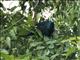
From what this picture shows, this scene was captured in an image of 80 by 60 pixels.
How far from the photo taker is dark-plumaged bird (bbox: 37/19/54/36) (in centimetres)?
129

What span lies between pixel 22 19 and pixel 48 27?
0.33 meters

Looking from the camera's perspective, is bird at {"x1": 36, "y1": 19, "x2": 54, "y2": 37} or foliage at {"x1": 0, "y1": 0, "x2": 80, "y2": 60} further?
bird at {"x1": 36, "y1": 19, "x2": 54, "y2": 37}

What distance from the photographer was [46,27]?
1365 mm

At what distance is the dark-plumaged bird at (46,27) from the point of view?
4.24ft

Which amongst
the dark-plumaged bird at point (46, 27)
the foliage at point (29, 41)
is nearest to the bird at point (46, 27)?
the dark-plumaged bird at point (46, 27)

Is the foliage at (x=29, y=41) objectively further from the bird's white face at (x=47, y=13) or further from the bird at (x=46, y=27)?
the bird's white face at (x=47, y=13)

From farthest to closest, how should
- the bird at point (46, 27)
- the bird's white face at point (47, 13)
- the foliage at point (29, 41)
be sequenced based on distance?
the bird's white face at point (47, 13)
the bird at point (46, 27)
the foliage at point (29, 41)

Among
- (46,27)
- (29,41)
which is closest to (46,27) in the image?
(46,27)

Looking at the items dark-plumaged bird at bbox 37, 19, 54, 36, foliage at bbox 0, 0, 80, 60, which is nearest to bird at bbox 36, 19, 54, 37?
dark-plumaged bird at bbox 37, 19, 54, 36

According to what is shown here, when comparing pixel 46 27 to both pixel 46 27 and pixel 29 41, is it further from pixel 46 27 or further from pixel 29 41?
pixel 29 41

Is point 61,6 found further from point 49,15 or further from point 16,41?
point 16,41

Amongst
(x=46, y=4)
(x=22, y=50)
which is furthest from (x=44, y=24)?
(x=22, y=50)

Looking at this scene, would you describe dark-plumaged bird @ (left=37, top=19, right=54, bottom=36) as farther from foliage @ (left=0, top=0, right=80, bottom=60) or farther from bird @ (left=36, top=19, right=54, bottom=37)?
foliage @ (left=0, top=0, right=80, bottom=60)

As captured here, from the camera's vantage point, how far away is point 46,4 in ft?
4.99
